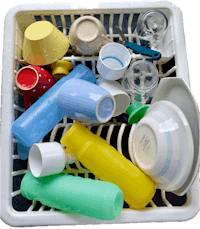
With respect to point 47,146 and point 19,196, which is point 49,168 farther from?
point 19,196

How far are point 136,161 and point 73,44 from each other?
386 mm

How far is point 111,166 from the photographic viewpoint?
64 centimetres

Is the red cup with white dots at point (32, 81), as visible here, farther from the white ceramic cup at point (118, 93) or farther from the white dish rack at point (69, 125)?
the white ceramic cup at point (118, 93)

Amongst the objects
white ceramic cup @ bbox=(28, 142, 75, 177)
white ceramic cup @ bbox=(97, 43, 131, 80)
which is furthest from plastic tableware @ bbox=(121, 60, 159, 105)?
white ceramic cup @ bbox=(28, 142, 75, 177)

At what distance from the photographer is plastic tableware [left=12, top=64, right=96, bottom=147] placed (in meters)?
0.67

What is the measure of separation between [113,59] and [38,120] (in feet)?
0.94

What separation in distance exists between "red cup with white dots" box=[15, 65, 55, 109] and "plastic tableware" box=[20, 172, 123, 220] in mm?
234

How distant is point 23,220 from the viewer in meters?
0.65

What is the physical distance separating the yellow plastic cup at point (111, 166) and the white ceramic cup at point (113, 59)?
0.17m

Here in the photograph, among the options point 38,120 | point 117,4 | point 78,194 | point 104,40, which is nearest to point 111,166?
point 78,194

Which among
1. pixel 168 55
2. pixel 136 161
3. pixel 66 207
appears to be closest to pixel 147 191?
pixel 136 161

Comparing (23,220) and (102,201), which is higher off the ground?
(102,201)

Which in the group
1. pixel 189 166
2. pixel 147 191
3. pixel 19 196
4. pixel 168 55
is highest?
pixel 168 55

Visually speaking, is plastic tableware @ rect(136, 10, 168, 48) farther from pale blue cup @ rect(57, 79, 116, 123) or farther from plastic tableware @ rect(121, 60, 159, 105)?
pale blue cup @ rect(57, 79, 116, 123)
